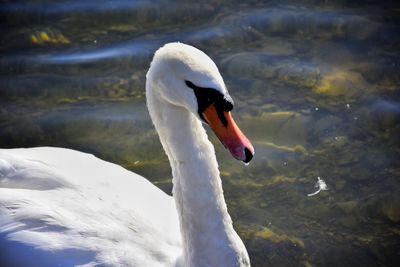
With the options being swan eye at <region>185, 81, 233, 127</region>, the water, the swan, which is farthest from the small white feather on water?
swan eye at <region>185, 81, 233, 127</region>

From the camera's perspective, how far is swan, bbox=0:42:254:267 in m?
3.90

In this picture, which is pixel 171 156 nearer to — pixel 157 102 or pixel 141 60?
pixel 157 102

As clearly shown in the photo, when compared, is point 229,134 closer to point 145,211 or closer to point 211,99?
point 211,99

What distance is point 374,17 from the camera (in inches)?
314

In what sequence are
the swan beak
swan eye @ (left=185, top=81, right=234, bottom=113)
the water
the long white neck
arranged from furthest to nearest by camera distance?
the water
the long white neck
the swan beak
swan eye @ (left=185, top=81, right=234, bottom=113)

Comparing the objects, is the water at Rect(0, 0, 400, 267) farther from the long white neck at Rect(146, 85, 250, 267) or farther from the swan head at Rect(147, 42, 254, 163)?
the swan head at Rect(147, 42, 254, 163)

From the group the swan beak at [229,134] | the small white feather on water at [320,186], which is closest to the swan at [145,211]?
the swan beak at [229,134]

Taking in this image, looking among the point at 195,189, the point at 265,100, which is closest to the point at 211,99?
the point at 195,189

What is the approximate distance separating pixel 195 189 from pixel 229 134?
506mm

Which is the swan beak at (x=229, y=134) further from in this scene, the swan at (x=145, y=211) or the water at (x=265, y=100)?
the water at (x=265, y=100)

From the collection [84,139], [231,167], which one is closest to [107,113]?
[84,139]

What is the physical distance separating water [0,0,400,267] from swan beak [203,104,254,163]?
1.74 m

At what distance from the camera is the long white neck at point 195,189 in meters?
4.16

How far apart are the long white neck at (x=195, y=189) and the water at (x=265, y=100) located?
3.62 ft
